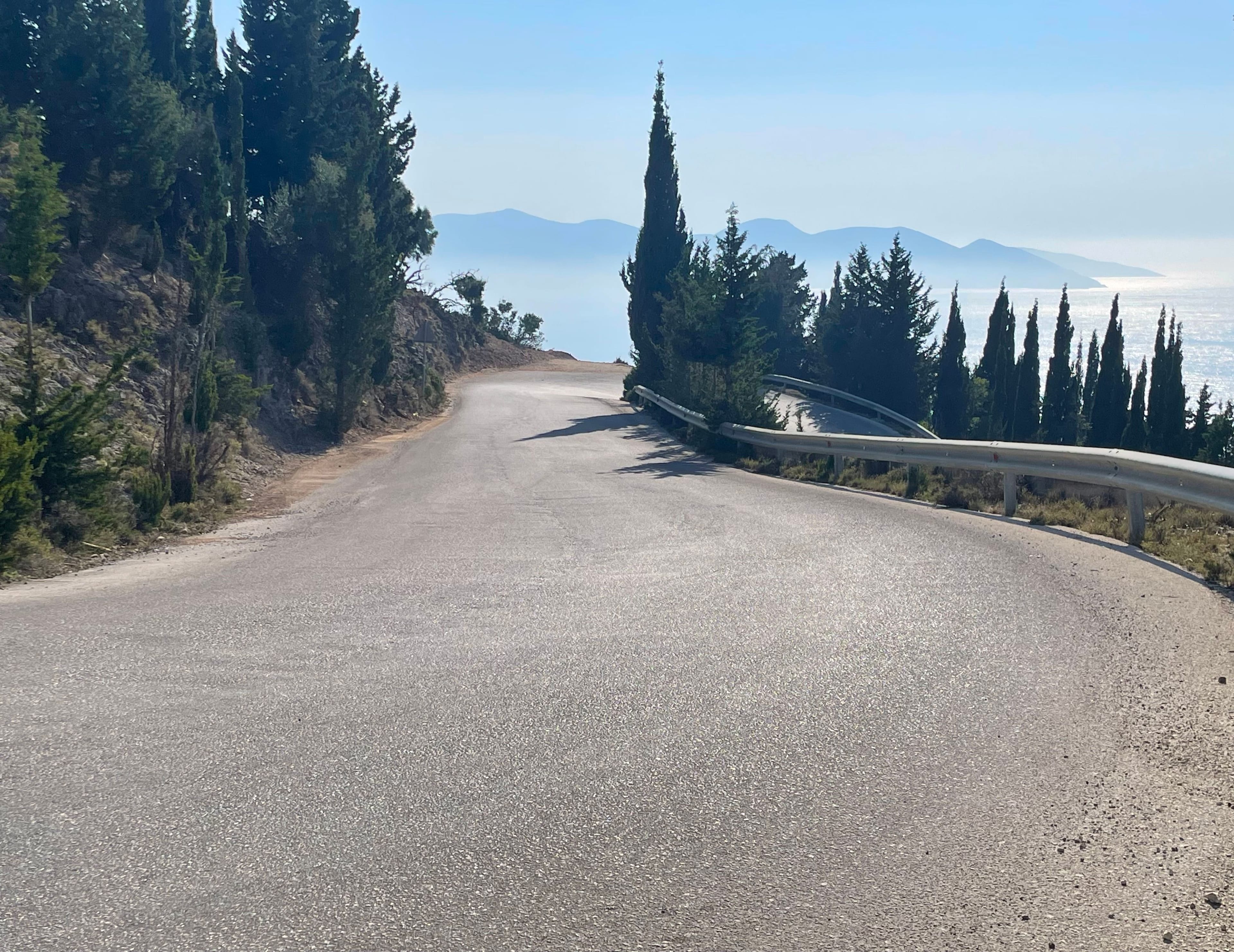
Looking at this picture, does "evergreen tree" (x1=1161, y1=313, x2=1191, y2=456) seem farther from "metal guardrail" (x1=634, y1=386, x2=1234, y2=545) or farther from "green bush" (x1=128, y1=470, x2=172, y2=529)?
"green bush" (x1=128, y1=470, x2=172, y2=529)

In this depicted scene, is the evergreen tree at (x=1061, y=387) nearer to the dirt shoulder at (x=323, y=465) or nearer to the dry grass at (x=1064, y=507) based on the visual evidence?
the dirt shoulder at (x=323, y=465)

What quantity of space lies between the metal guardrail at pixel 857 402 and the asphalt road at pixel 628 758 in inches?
1358

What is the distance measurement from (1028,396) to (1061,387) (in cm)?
683

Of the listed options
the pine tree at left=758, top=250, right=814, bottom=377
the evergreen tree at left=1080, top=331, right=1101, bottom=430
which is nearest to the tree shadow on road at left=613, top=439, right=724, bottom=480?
the pine tree at left=758, top=250, right=814, bottom=377

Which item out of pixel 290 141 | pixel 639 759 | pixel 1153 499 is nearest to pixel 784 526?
pixel 1153 499

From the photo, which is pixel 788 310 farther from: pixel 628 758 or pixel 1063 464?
pixel 628 758

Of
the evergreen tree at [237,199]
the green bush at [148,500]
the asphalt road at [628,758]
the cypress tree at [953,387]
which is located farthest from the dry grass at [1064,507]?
the cypress tree at [953,387]

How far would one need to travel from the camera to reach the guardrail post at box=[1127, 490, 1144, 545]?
964 cm

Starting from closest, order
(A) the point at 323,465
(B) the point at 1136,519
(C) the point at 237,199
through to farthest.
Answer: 1. (B) the point at 1136,519
2. (A) the point at 323,465
3. (C) the point at 237,199

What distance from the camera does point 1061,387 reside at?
7056 cm

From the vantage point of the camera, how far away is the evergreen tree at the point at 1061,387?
70.0 meters

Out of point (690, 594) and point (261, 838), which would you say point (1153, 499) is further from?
point (261, 838)

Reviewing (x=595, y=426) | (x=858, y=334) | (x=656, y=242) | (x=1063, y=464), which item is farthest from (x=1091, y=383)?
(x=1063, y=464)

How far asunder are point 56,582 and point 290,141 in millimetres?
34704
